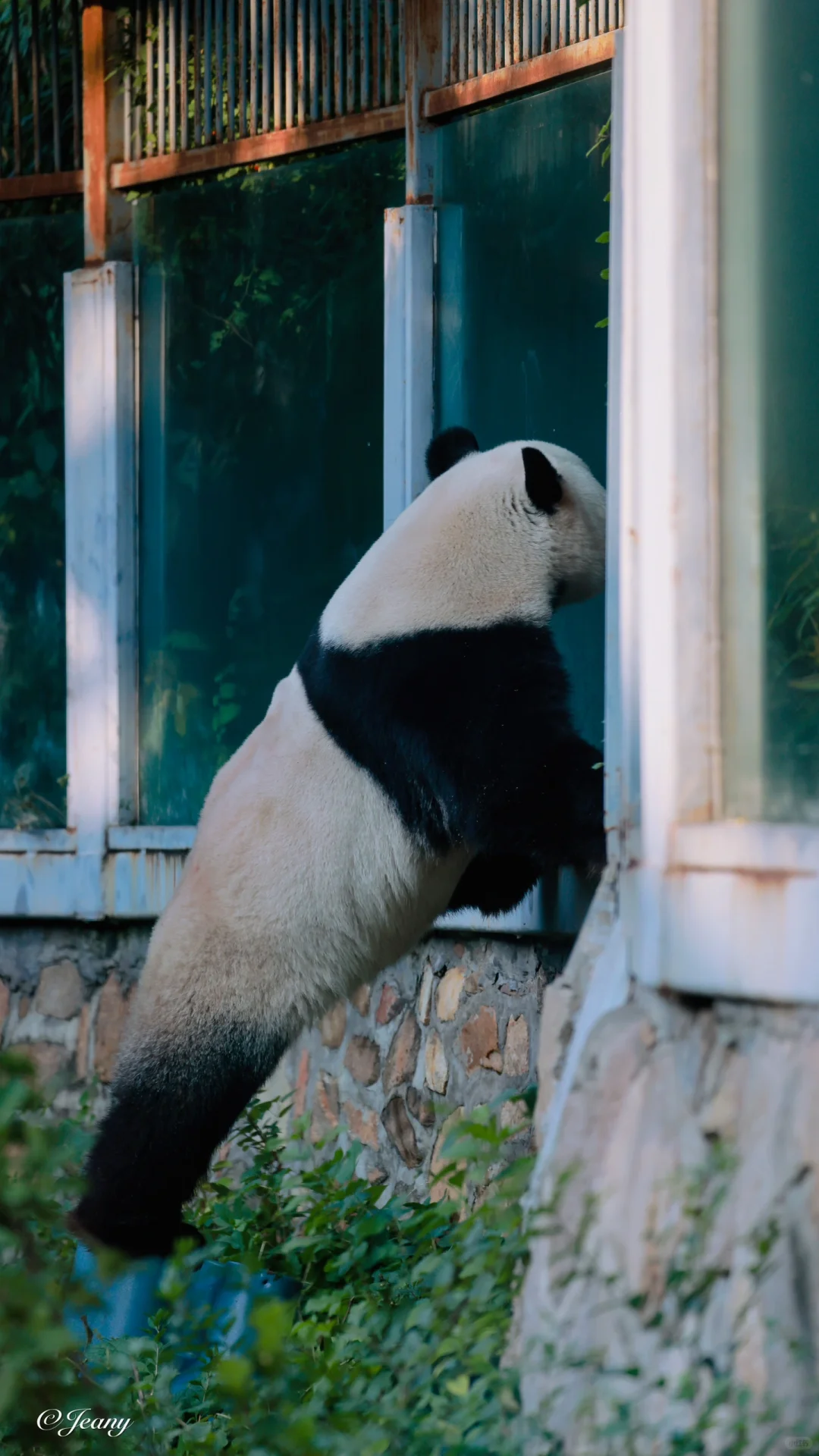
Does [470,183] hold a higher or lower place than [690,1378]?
higher

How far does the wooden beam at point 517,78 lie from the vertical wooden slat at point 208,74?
851 millimetres

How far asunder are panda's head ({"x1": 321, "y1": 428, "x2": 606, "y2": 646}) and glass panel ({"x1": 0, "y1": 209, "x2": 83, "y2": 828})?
1982 millimetres

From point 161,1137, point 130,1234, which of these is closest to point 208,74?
point 161,1137

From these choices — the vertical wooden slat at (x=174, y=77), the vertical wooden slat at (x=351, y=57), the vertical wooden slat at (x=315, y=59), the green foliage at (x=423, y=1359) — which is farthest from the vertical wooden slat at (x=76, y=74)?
the green foliage at (x=423, y=1359)

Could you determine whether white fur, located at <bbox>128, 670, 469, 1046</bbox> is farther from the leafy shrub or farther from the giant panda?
the leafy shrub

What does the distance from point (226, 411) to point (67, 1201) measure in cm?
239

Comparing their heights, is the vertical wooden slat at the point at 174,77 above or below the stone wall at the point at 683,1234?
above

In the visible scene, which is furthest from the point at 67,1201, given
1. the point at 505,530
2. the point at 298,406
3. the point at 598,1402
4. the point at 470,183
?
the point at 470,183

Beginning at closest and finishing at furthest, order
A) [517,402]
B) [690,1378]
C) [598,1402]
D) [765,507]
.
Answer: [690,1378] → [598,1402] → [765,507] → [517,402]

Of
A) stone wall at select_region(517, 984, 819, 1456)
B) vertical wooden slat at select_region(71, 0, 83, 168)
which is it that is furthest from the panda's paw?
vertical wooden slat at select_region(71, 0, 83, 168)

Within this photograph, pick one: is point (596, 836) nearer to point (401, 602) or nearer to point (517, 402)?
point (401, 602)

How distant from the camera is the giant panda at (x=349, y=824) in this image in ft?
11.1

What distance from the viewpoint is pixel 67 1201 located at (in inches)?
146

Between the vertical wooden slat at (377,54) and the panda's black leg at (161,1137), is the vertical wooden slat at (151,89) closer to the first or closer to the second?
the vertical wooden slat at (377,54)
